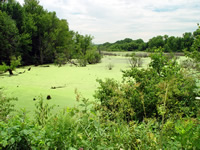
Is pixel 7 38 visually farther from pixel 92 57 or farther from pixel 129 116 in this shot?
pixel 129 116

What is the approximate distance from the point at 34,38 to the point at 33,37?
13 centimetres

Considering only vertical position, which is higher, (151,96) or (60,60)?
(60,60)

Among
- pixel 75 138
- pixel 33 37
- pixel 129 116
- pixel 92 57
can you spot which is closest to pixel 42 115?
pixel 75 138

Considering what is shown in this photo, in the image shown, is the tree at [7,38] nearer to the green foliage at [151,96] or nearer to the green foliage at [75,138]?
the green foliage at [151,96]

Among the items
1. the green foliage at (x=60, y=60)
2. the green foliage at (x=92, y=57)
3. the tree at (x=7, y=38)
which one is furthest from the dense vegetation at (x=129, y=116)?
the green foliage at (x=92, y=57)

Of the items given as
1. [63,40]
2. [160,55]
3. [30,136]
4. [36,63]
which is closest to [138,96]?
[160,55]

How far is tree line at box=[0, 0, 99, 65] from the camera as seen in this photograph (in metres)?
11.9

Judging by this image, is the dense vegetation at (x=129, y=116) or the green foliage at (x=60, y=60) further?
the green foliage at (x=60, y=60)

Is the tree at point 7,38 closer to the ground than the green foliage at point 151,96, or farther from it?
farther from it

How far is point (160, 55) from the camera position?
3547mm

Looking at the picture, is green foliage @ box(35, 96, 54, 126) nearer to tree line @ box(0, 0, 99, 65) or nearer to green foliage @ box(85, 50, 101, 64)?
tree line @ box(0, 0, 99, 65)

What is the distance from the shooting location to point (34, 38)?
48.1ft

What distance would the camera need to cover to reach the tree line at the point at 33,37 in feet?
39.0

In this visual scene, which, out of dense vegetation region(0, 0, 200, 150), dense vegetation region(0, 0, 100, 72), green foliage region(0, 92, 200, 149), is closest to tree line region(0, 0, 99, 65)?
dense vegetation region(0, 0, 100, 72)
